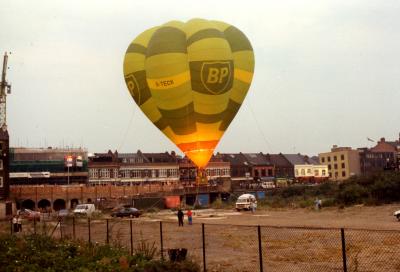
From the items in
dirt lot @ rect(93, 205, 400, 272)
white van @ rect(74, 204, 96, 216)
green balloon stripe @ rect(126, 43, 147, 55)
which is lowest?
white van @ rect(74, 204, 96, 216)

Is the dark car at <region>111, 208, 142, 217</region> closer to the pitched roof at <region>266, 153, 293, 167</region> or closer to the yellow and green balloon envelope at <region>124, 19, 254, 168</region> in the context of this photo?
the yellow and green balloon envelope at <region>124, 19, 254, 168</region>

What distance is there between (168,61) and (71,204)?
74555mm

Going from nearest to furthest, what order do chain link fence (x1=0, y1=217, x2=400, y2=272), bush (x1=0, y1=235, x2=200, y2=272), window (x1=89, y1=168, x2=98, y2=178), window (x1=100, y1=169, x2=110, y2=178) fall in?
bush (x1=0, y1=235, x2=200, y2=272), chain link fence (x1=0, y1=217, x2=400, y2=272), window (x1=89, y1=168, x2=98, y2=178), window (x1=100, y1=169, x2=110, y2=178)

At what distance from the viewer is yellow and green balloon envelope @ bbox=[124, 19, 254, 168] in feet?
99.8

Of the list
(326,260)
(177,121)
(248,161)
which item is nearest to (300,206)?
(177,121)

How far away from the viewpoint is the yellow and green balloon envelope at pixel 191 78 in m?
30.4

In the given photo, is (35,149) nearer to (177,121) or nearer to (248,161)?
(248,161)

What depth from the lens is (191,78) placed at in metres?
30.5

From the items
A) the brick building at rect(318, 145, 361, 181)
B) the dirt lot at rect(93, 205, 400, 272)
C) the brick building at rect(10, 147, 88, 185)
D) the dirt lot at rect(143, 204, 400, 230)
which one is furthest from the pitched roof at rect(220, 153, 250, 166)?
the dirt lot at rect(93, 205, 400, 272)

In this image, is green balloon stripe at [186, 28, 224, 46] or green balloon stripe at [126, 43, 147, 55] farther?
green balloon stripe at [126, 43, 147, 55]

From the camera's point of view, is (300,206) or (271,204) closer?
(300,206)

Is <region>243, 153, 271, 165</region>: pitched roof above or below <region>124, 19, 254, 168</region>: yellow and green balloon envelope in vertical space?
below

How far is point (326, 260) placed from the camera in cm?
1800

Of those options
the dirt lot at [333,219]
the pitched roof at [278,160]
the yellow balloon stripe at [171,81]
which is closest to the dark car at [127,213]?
the dirt lot at [333,219]
